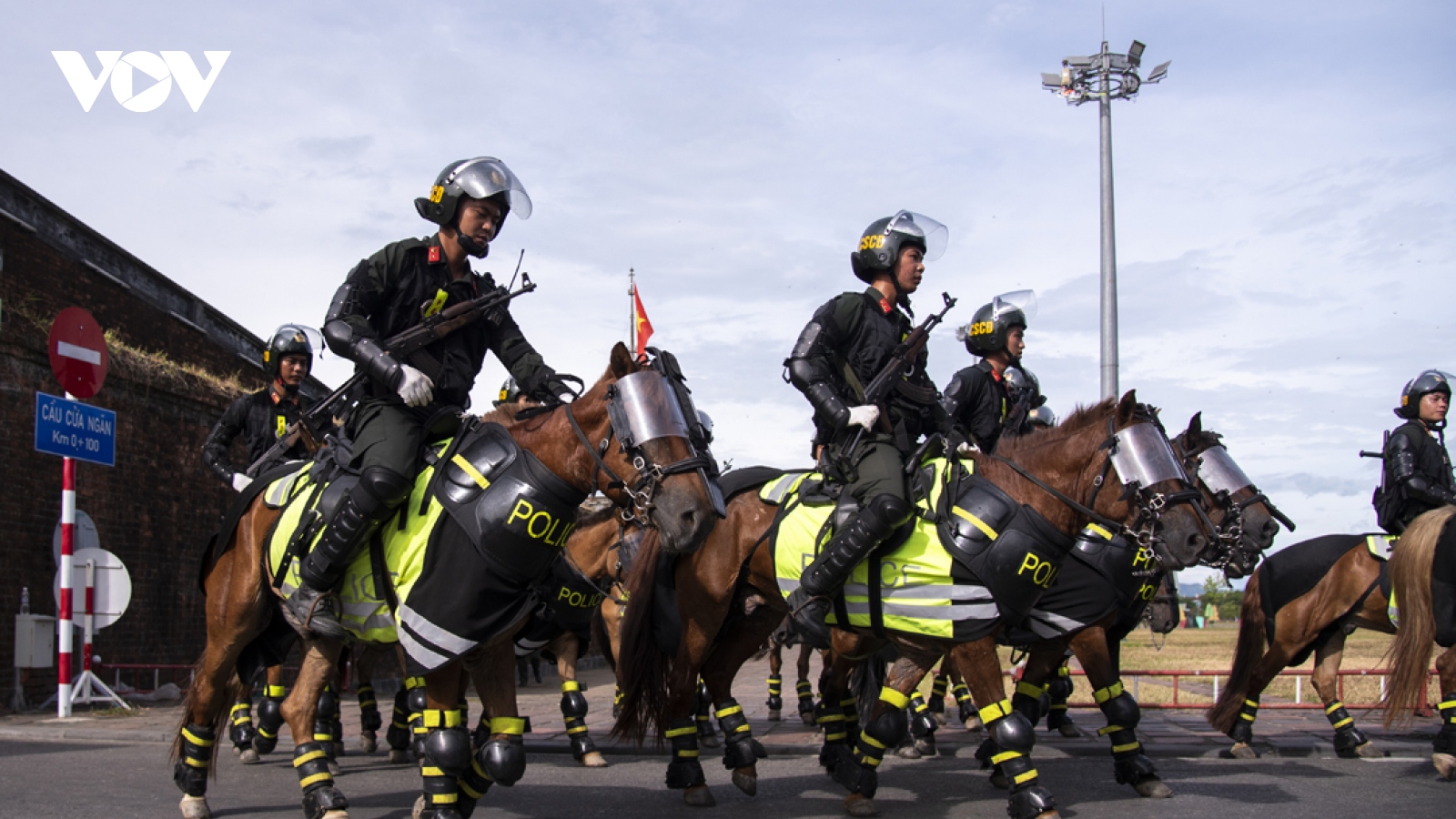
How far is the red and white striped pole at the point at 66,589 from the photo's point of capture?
11742mm

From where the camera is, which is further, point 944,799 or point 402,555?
point 944,799

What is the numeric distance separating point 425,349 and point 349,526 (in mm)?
1028

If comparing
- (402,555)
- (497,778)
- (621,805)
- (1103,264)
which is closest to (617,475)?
(402,555)

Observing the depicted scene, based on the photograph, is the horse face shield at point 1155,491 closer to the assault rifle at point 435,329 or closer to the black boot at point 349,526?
the assault rifle at point 435,329

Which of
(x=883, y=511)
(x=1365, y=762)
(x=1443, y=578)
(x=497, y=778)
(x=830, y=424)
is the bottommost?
(x=1365, y=762)

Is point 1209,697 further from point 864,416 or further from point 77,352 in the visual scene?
point 77,352

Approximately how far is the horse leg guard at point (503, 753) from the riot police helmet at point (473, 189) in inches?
99.9

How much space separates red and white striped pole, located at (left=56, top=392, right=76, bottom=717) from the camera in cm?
1174

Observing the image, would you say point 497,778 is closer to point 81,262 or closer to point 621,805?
point 621,805

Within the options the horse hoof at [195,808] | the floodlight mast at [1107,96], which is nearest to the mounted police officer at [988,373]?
the horse hoof at [195,808]

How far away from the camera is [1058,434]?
7391mm

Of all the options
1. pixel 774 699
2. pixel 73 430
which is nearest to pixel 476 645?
pixel 73 430

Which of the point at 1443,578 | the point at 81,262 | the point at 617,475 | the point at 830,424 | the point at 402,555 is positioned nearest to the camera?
the point at 617,475

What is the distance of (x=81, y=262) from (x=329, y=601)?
11954 mm
